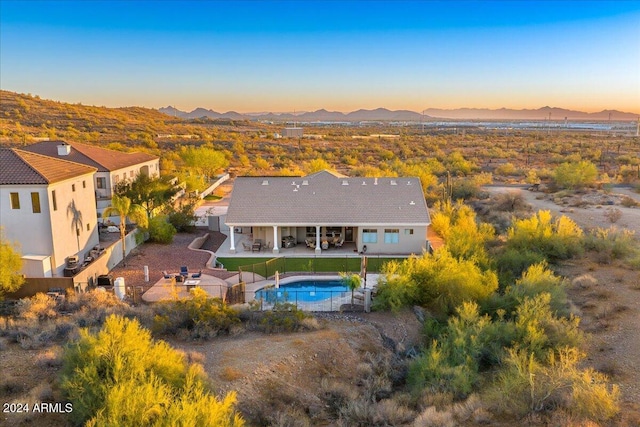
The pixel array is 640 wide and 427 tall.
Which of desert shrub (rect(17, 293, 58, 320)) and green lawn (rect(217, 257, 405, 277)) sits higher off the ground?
desert shrub (rect(17, 293, 58, 320))

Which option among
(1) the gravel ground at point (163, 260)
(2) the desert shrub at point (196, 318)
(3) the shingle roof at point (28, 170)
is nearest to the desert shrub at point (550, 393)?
(2) the desert shrub at point (196, 318)

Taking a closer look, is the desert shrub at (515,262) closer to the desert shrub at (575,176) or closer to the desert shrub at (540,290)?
the desert shrub at (540,290)

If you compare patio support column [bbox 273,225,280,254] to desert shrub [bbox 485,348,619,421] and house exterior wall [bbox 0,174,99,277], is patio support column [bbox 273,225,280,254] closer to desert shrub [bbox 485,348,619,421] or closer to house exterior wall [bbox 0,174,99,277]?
house exterior wall [bbox 0,174,99,277]

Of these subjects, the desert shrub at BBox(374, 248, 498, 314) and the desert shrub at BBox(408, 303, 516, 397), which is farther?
the desert shrub at BBox(374, 248, 498, 314)

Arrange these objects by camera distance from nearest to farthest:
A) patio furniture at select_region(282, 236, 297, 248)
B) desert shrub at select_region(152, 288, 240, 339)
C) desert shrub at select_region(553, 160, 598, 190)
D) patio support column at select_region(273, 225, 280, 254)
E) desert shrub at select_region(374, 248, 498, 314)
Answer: desert shrub at select_region(152, 288, 240, 339), desert shrub at select_region(374, 248, 498, 314), patio support column at select_region(273, 225, 280, 254), patio furniture at select_region(282, 236, 297, 248), desert shrub at select_region(553, 160, 598, 190)

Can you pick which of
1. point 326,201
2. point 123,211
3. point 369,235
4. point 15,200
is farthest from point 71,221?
point 369,235

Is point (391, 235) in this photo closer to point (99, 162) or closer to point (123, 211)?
point (123, 211)

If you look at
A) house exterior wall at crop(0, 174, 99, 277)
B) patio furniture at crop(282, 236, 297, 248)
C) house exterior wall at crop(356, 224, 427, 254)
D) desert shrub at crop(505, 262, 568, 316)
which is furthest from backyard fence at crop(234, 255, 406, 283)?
house exterior wall at crop(0, 174, 99, 277)
